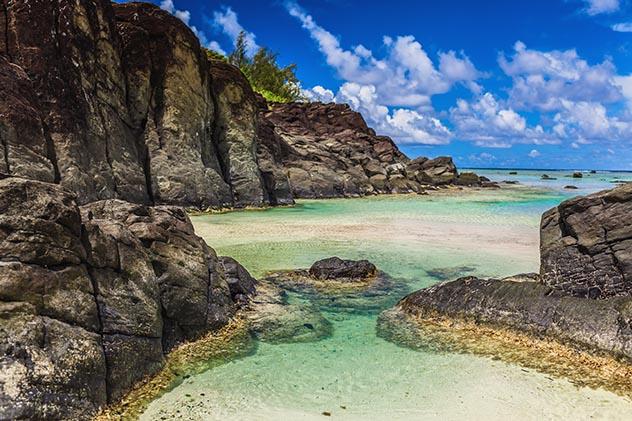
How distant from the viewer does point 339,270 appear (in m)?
11.7

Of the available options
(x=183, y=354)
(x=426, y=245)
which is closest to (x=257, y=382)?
(x=183, y=354)

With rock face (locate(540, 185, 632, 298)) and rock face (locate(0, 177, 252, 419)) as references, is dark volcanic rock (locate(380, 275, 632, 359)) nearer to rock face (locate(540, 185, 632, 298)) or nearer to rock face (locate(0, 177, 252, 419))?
rock face (locate(540, 185, 632, 298))

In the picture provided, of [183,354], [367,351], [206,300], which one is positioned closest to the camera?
[183,354]

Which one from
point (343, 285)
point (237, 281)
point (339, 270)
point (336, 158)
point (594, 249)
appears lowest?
point (343, 285)

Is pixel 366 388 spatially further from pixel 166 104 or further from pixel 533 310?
pixel 166 104

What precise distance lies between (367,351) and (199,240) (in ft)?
11.7

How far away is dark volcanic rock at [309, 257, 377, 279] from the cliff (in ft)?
33.7

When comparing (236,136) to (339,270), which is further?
(236,136)

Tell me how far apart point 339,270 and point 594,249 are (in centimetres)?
544

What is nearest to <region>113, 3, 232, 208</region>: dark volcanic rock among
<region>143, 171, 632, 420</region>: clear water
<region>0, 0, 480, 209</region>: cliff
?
<region>0, 0, 480, 209</region>: cliff

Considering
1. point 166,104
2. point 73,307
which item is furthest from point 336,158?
point 73,307

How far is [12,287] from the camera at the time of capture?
4824mm

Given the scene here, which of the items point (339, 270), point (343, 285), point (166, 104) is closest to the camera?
point (343, 285)

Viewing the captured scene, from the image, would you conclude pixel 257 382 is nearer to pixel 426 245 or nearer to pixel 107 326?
pixel 107 326
